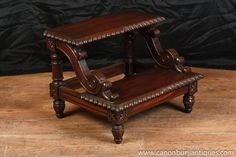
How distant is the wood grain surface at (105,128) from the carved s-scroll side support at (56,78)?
0.21 feet

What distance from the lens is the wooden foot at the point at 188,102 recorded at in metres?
3.13

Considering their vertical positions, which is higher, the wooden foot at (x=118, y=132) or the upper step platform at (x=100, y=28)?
the upper step platform at (x=100, y=28)

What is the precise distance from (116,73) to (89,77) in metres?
0.58

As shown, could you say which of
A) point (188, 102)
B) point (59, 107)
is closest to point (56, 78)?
point (59, 107)

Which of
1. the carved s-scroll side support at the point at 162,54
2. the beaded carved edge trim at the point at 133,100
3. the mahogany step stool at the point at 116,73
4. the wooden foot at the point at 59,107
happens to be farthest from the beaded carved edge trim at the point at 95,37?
the wooden foot at the point at 59,107

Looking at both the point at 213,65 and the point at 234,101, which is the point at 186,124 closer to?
the point at 234,101

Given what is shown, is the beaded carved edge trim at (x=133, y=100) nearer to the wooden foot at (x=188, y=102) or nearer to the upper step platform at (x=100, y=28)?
the wooden foot at (x=188, y=102)

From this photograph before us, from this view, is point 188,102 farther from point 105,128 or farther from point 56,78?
point 56,78

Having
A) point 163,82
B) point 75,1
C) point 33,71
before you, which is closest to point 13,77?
point 33,71

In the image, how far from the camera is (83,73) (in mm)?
2832

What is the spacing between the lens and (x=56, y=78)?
121 inches

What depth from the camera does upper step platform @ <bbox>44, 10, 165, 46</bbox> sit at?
2.81 meters

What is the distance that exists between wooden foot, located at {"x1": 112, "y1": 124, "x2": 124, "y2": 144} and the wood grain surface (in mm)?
31

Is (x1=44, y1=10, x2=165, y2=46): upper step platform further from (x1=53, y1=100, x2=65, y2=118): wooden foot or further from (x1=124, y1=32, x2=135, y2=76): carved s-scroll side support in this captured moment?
(x1=53, y1=100, x2=65, y2=118): wooden foot
